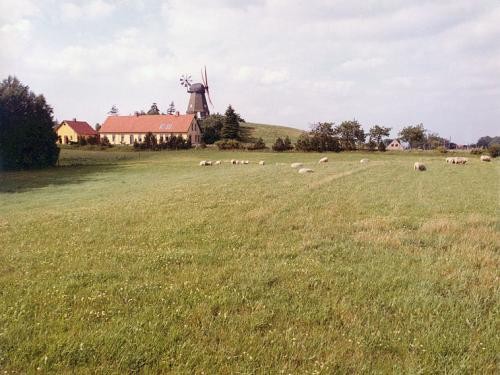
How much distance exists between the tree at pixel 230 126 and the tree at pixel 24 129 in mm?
58241

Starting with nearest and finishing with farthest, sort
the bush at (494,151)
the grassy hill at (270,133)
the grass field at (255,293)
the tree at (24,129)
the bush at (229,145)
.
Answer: the grass field at (255,293) < the tree at (24,129) < the bush at (494,151) < the bush at (229,145) < the grassy hill at (270,133)

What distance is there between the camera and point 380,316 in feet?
22.6

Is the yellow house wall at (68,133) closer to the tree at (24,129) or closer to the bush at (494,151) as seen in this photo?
the tree at (24,129)

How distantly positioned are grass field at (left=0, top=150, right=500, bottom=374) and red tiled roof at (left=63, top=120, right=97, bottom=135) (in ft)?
375

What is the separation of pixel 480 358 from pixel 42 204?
77.3 feet

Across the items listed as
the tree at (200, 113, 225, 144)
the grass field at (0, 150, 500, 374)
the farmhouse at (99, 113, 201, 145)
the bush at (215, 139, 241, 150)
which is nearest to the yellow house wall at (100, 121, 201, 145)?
the farmhouse at (99, 113, 201, 145)

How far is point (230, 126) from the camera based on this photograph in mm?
111062

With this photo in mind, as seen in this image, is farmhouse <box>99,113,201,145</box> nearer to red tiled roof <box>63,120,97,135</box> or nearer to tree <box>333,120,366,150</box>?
red tiled roof <box>63,120,97,135</box>

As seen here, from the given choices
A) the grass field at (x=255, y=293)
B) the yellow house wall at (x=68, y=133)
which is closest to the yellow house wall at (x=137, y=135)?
the yellow house wall at (x=68, y=133)

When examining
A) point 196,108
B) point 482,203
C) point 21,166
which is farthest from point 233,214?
point 196,108

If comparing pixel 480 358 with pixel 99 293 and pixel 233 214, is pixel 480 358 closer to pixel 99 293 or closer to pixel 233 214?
pixel 99 293

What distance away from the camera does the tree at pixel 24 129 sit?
51500 millimetres

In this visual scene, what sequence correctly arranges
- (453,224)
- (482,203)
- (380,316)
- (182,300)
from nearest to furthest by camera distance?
1. (380,316)
2. (182,300)
3. (453,224)
4. (482,203)

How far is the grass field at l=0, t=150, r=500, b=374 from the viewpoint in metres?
5.78
